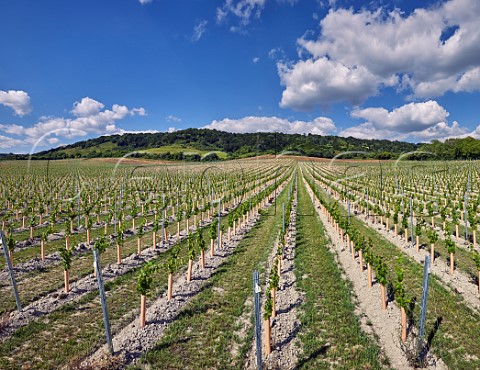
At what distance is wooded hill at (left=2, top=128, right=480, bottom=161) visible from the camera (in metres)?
62.0

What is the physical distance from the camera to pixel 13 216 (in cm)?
2084

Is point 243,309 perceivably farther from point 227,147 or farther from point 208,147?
point 208,147

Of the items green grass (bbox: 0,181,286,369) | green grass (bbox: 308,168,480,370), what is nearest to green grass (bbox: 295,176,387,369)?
green grass (bbox: 308,168,480,370)

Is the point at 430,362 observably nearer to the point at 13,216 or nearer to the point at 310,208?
the point at 310,208

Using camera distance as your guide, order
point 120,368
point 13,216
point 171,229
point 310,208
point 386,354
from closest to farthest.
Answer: point 120,368, point 386,354, point 171,229, point 13,216, point 310,208

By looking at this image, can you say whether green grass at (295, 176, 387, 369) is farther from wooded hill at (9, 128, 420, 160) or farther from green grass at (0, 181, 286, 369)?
wooded hill at (9, 128, 420, 160)

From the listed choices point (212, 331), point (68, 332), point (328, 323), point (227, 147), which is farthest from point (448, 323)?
point (227, 147)

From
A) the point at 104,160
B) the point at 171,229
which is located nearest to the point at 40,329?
the point at 171,229

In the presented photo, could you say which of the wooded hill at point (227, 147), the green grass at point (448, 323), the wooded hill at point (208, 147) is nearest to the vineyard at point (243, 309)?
the green grass at point (448, 323)

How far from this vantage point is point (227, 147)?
334 ft

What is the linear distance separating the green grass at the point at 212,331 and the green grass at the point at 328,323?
4.59ft

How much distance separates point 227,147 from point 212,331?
9640cm

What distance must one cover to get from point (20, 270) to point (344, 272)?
38.5 ft

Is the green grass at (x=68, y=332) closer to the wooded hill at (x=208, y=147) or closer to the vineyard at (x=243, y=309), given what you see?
the vineyard at (x=243, y=309)
